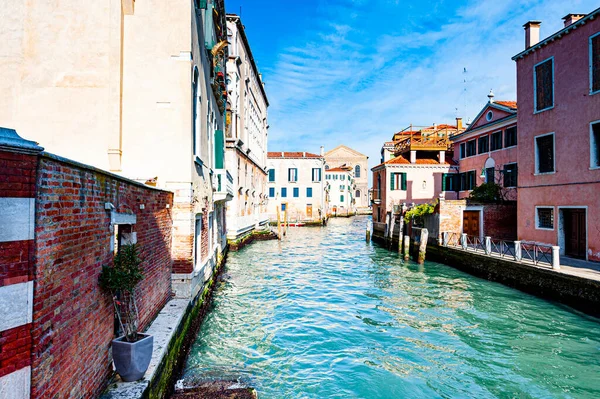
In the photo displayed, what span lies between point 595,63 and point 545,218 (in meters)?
5.37

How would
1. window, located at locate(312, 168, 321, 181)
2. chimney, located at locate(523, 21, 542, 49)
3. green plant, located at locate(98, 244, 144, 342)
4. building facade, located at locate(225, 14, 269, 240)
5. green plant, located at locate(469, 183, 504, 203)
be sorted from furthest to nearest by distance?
window, located at locate(312, 168, 321, 181)
building facade, located at locate(225, 14, 269, 240)
green plant, located at locate(469, 183, 504, 203)
chimney, located at locate(523, 21, 542, 49)
green plant, located at locate(98, 244, 144, 342)

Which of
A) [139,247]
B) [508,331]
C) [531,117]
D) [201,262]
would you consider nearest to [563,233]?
[531,117]

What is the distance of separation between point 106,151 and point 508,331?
364 inches

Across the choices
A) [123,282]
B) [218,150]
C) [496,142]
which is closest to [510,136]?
[496,142]

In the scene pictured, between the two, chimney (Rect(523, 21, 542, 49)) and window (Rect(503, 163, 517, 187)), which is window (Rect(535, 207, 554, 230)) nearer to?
window (Rect(503, 163, 517, 187))

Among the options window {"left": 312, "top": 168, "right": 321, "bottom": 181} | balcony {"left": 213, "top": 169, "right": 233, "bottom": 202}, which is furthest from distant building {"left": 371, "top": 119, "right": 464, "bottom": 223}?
balcony {"left": 213, "top": 169, "right": 233, "bottom": 202}

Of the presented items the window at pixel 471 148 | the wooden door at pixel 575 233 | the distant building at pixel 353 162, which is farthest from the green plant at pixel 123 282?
the distant building at pixel 353 162

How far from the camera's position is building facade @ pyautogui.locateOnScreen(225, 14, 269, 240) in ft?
Result: 64.5

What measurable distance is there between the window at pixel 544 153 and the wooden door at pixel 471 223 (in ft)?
12.8

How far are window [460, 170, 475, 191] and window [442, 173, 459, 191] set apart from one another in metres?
0.53

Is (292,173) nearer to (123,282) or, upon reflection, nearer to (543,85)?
(543,85)

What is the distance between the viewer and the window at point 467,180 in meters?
22.1

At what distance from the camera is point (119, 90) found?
6.89 meters

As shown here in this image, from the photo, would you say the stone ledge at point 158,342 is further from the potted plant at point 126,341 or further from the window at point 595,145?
the window at point 595,145
